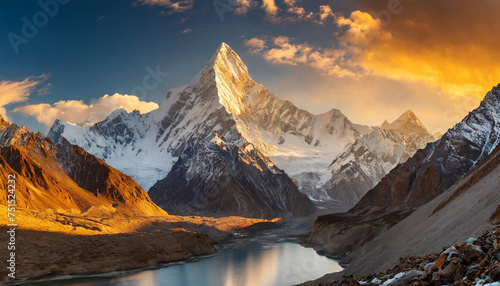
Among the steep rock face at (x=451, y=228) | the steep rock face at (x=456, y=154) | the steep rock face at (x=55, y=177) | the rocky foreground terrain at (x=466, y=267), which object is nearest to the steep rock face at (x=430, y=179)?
the steep rock face at (x=456, y=154)

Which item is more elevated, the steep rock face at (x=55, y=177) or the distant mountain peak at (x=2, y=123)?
the distant mountain peak at (x=2, y=123)

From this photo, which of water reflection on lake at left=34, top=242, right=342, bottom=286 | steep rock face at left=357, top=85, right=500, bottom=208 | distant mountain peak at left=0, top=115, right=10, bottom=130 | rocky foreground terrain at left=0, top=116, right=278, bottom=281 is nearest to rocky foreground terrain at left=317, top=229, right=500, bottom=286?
water reflection on lake at left=34, top=242, right=342, bottom=286

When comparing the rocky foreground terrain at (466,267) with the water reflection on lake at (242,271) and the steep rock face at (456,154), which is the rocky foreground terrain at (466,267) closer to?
the water reflection on lake at (242,271)

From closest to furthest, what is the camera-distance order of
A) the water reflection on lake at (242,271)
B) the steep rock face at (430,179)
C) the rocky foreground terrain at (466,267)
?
1. the rocky foreground terrain at (466,267)
2. the water reflection on lake at (242,271)
3. the steep rock face at (430,179)

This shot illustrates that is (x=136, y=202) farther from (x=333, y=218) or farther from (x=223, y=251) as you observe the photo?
(x=333, y=218)

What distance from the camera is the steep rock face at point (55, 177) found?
419 feet

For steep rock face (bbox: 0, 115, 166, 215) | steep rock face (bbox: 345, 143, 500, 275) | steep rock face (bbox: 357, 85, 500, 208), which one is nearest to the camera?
steep rock face (bbox: 345, 143, 500, 275)

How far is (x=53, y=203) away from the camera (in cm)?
13200

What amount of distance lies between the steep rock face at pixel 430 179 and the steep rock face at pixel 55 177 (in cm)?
8429

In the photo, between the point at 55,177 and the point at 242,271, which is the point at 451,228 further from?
the point at 55,177

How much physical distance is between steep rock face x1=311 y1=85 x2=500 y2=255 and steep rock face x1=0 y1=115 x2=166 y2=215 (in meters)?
84.3

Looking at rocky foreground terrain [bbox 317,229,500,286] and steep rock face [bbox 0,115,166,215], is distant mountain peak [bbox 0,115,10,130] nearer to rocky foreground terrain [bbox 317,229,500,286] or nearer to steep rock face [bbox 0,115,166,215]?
steep rock face [bbox 0,115,166,215]

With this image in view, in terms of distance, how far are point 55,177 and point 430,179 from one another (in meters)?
133

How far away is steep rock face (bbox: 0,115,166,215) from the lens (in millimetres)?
127700
